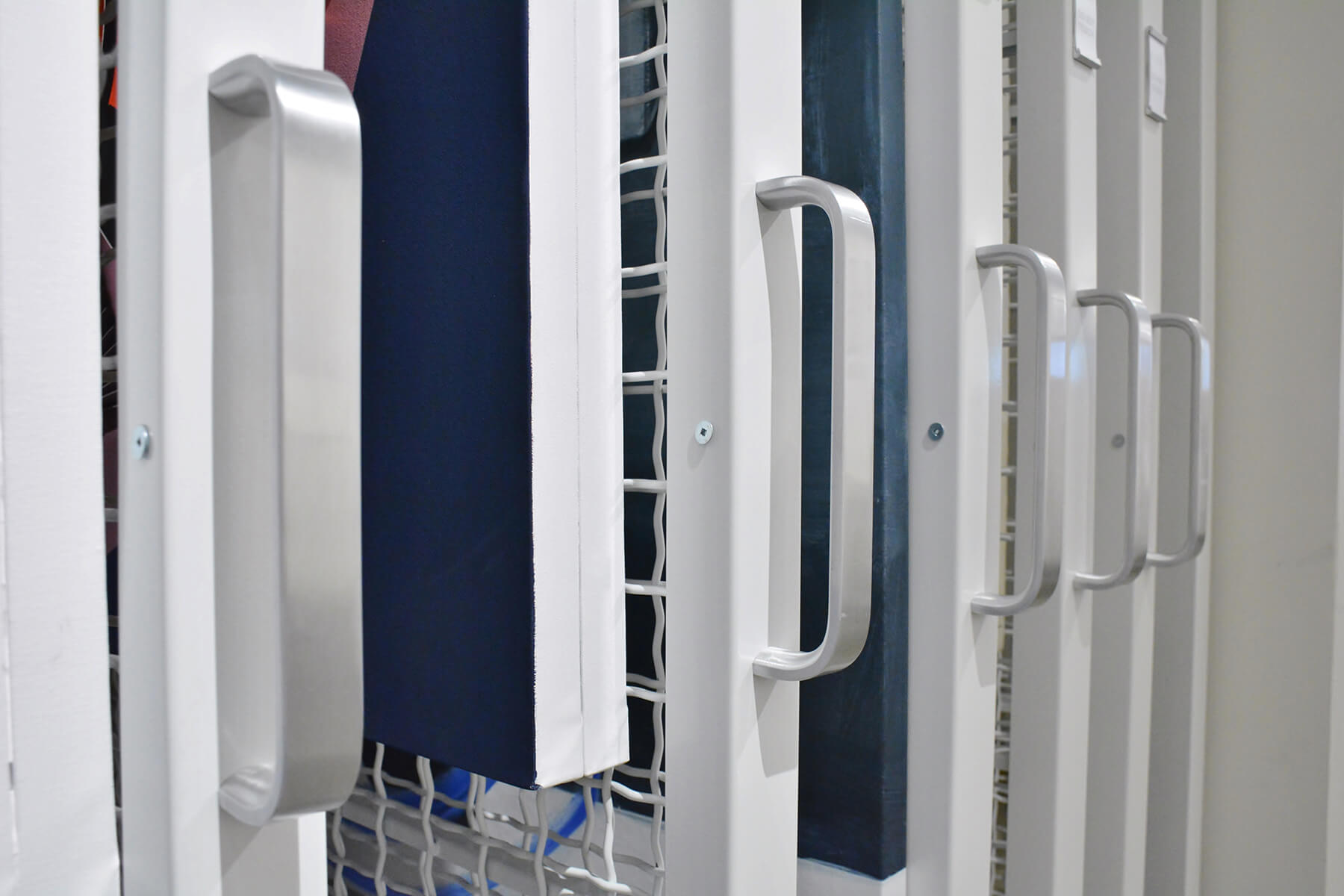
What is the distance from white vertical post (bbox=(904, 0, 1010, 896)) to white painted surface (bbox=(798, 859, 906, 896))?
0.01 meters

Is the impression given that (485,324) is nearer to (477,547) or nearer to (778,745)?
(477,547)

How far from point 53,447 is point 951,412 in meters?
0.50

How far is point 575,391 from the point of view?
0.45m

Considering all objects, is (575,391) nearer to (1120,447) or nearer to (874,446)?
(874,446)

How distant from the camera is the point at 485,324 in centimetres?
45

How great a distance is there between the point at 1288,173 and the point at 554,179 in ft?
3.09

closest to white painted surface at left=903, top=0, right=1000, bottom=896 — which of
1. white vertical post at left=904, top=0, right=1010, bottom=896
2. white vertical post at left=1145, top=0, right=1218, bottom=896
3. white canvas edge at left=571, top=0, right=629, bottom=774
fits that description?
white vertical post at left=904, top=0, right=1010, bottom=896

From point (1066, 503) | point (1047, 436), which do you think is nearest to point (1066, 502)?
point (1066, 503)

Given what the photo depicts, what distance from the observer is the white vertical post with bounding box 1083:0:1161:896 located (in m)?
0.84

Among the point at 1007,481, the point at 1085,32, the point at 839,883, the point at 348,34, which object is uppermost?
the point at 1085,32

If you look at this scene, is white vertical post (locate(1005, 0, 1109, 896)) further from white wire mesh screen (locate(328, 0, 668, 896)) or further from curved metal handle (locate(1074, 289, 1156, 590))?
white wire mesh screen (locate(328, 0, 668, 896))

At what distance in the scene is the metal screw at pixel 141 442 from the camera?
11.4 inches

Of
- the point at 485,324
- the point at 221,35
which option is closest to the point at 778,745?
the point at 485,324

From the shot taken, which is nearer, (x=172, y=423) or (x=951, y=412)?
(x=172, y=423)
